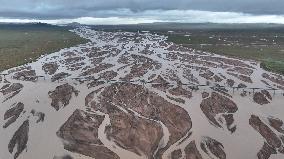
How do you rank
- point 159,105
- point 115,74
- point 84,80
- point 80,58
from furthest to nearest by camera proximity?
point 80,58, point 115,74, point 84,80, point 159,105

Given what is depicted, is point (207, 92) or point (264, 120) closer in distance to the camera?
point (264, 120)

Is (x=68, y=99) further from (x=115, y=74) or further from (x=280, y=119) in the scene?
(x=280, y=119)

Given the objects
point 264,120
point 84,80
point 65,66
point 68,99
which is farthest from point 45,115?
point 65,66

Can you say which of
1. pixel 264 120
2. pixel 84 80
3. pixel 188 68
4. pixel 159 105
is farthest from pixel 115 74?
pixel 264 120

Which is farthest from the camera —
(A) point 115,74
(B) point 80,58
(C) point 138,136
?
(B) point 80,58

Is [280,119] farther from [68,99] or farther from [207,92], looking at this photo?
[68,99]

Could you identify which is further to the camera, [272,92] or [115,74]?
[115,74]
